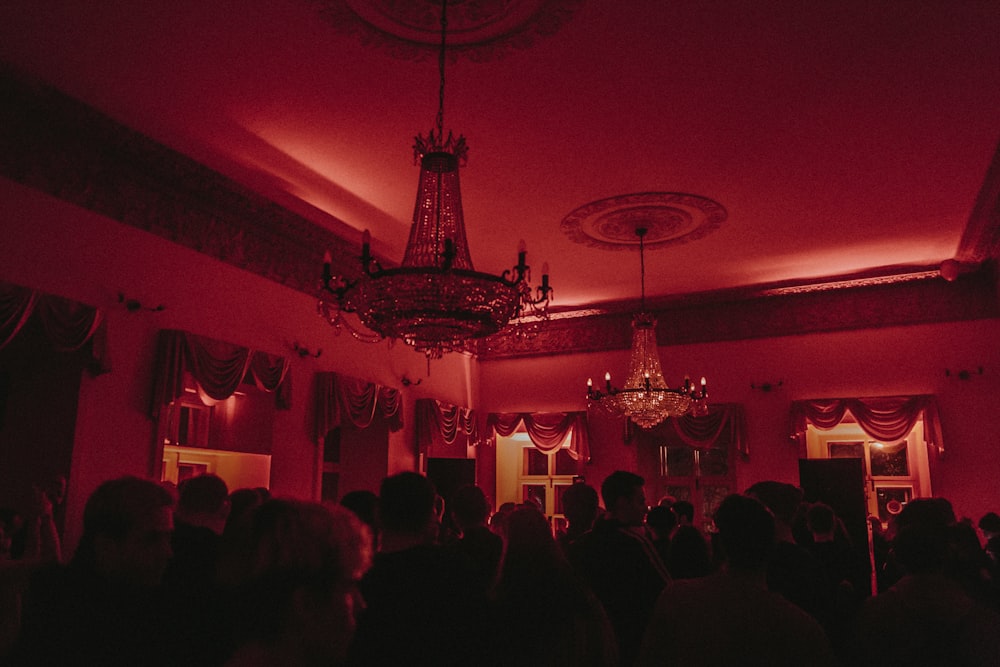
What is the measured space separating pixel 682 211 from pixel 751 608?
605 centimetres

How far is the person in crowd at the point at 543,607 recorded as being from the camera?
2807 mm

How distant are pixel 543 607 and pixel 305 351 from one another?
19.6 ft

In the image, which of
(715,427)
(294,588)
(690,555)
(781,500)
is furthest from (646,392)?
(294,588)

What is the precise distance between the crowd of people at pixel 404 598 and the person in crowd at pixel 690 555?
0.43 meters

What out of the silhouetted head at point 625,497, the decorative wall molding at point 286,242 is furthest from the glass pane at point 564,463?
the silhouetted head at point 625,497

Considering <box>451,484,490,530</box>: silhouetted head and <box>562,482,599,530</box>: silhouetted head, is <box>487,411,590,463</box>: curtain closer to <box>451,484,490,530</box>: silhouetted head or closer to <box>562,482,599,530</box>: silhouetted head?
<box>562,482,599,530</box>: silhouetted head

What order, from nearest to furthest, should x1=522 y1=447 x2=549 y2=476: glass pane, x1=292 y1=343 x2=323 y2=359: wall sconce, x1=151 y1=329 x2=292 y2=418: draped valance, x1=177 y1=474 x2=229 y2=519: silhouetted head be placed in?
1. x1=177 y1=474 x2=229 y2=519: silhouetted head
2. x1=151 y1=329 x2=292 y2=418: draped valance
3. x1=292 y1=343 x2=323 y2=359: wall sconce
4. x1=522 y1=447 x2=549 y2=476: glass pane

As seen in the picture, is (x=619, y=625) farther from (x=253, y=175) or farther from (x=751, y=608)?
(x=253, y=175)

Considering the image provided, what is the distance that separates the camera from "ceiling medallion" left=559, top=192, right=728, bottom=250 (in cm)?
759

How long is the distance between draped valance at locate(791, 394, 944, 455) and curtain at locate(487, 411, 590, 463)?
9.36 ft

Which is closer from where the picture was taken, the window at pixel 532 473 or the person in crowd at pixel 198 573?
the person in crowd at pixel 198 573

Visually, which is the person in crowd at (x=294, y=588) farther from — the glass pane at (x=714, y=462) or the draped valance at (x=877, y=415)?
the glass pane at (x=714, y=462)

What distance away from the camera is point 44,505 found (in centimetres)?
419

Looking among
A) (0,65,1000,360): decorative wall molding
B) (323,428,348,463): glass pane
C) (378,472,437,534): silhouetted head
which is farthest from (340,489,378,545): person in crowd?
(323,428,348,463): glass pane
